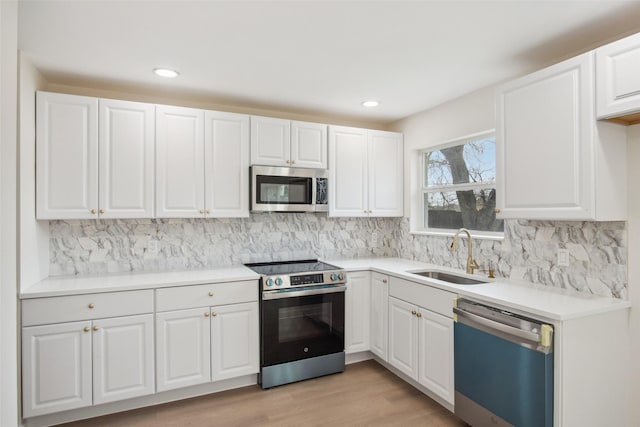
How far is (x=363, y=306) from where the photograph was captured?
130 inches

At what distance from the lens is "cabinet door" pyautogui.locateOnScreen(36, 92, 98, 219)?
8.16 ft

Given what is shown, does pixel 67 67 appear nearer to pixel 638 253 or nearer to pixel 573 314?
pixel 573 314

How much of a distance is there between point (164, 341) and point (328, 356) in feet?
4.38

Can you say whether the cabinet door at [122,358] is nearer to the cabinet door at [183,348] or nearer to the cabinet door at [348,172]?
the cabinet door at [183,348]

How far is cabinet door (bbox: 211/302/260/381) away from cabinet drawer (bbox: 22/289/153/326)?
0.51m

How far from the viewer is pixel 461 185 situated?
10.8ft

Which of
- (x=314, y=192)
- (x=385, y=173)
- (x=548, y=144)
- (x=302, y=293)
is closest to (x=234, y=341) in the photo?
(x=302, y=293)

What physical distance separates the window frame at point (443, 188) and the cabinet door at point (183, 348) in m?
2.27

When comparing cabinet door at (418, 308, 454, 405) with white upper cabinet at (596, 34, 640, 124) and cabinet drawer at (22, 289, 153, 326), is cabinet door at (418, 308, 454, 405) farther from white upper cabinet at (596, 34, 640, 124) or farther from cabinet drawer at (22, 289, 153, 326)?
cabinet drawer at (22, 289, 153, 326)

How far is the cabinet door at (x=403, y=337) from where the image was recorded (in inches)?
109

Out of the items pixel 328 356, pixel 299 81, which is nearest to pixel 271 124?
pixel 299 81

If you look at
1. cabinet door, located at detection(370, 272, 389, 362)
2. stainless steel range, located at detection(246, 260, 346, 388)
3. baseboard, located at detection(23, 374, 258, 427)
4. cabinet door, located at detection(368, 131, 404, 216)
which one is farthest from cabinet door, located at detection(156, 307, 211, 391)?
cabinet door, located at detection(368, 131, 404, 216)

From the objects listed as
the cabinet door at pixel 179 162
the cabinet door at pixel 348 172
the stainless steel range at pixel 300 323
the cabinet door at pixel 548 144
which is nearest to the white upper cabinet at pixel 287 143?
the cabinet door at pixel 348 172

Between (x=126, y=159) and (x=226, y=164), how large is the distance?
0.76 m
